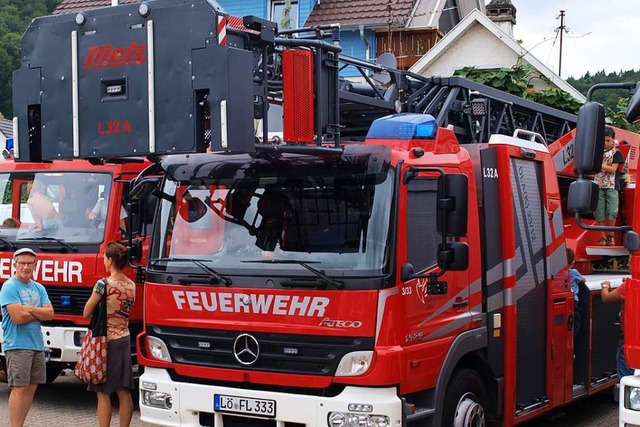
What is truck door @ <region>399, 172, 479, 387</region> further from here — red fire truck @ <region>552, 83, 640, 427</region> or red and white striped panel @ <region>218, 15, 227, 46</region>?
red and white striped panel @ <region>218, 15, 227, 46</region>

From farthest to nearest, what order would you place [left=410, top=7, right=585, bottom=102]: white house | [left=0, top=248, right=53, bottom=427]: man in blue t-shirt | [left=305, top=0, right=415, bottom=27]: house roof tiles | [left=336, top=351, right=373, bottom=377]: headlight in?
[left=305, top=0, right=415, bottom=27]: house roof tiles, [left=410, top=7, right=585, bottom=102]: white house, [left=0, top=248, right=53, bottom=427]: man in blue t-shirt, [left=336, top=351, right=373, bottom=377]: headlight

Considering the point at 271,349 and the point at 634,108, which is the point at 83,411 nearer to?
the point at 271,349

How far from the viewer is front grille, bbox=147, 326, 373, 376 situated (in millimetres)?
5961

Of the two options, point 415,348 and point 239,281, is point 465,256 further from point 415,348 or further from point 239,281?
point 239,281

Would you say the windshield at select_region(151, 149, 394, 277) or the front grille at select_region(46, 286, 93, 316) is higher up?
the windshield at select_region(151, 149, 394, 277)

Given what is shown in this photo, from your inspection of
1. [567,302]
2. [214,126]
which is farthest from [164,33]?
[567,302]

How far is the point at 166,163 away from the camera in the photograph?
274 inches

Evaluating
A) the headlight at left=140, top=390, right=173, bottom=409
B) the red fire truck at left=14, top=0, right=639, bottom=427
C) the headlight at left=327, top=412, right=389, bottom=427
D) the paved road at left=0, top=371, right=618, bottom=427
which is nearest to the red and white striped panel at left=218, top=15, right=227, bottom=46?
the red fire truck at left=14, top=0, right=639, bottom=427

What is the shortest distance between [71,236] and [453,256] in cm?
463

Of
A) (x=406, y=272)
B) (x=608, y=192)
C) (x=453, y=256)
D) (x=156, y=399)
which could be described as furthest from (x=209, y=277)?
(x=608, y=192)

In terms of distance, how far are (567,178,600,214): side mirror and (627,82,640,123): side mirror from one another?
0.62 meters

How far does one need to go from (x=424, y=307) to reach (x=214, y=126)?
1.94 metres

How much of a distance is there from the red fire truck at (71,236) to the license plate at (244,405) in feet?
9.97

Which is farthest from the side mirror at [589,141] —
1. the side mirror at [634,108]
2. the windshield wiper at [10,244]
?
the windshield wiper at [10,244]
